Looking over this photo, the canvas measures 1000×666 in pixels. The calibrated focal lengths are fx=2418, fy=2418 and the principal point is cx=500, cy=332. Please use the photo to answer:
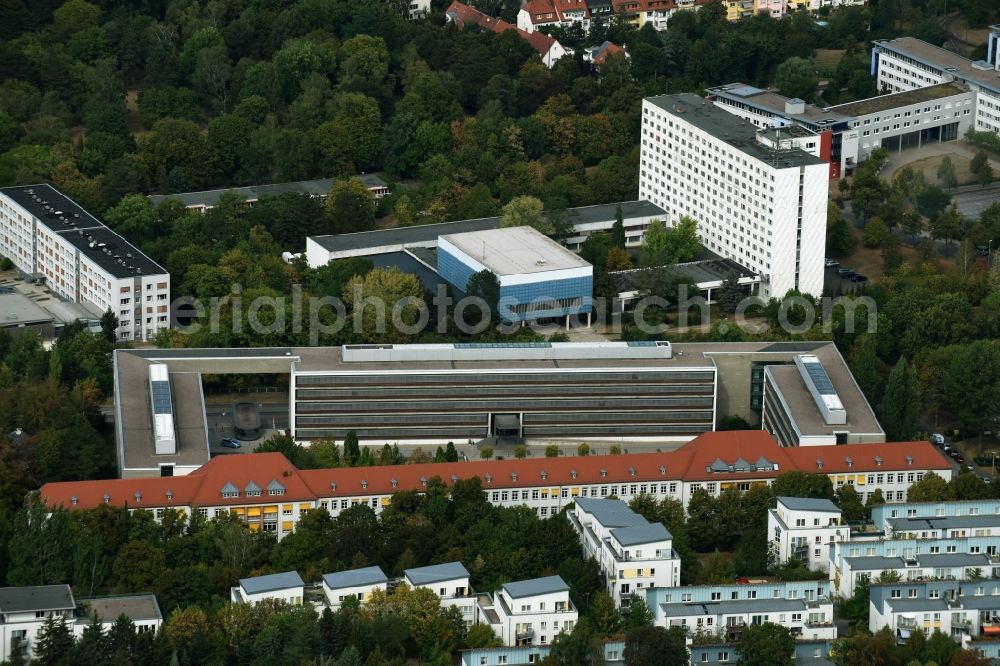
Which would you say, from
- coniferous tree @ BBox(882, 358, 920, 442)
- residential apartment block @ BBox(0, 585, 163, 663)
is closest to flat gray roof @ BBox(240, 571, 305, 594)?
residential apartment block @ BBox(0, 585, 163, 663)

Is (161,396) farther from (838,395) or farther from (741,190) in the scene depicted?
(741,190)

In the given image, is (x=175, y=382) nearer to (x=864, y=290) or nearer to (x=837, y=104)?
(x=864, y=290)

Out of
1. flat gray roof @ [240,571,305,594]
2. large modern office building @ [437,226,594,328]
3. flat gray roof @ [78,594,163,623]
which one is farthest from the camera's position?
large modern office building @ [437,226,594,328]

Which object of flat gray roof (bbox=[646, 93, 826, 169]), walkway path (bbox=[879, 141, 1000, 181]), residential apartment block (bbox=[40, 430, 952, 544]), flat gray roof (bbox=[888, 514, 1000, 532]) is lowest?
flat gray roof (bbox=[888, 514, 1000, 532])

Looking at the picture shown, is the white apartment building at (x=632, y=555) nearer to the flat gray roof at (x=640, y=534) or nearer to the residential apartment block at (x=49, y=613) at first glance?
the flat gray roof at (x=640, y=534)

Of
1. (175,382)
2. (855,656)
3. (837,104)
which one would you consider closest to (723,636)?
(855,656)

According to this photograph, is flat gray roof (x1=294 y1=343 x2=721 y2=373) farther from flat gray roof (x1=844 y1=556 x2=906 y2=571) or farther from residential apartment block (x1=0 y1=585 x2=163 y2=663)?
residential apartment block (x1=0 y1=585 x2=163 y2=663)
